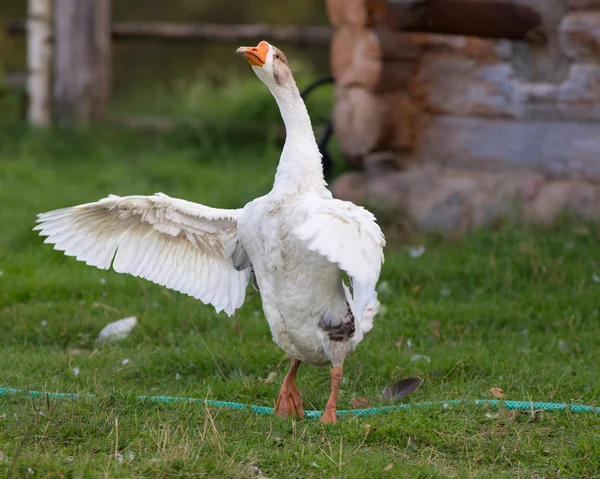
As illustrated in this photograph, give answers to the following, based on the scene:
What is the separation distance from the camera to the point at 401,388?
15.5 feet

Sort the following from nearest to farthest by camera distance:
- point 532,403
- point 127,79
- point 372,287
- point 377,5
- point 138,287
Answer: point 372,287
point 532,403
point 138,287
point 377,5
point 127,79

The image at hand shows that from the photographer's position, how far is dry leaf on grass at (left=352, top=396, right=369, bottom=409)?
4605mm

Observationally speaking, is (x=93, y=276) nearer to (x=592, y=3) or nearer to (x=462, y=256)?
(x=462, y=256)

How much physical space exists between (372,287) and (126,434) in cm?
123

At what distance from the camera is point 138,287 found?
6.46 m

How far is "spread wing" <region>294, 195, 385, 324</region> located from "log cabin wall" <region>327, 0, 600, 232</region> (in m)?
3.19

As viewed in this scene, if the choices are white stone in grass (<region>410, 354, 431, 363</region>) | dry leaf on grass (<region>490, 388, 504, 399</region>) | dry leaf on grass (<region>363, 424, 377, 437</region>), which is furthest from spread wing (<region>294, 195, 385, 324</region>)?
white stone in grass (<region>410, 354, 431, 363</region>)

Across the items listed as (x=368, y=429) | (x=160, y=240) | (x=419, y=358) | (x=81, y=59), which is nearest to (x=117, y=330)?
(x=160, y=240)

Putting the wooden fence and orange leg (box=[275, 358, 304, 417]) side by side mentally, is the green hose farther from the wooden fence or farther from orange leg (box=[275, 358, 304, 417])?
the wooden fence

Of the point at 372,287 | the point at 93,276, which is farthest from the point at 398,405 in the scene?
the point at 93,276

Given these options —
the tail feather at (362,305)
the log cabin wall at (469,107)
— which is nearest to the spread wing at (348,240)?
the tail feather at (362,305)

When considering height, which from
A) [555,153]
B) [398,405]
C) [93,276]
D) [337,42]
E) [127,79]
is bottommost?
[127,79]

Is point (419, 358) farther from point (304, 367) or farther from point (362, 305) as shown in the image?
point (362, 305)

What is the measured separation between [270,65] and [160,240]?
3.58ft
